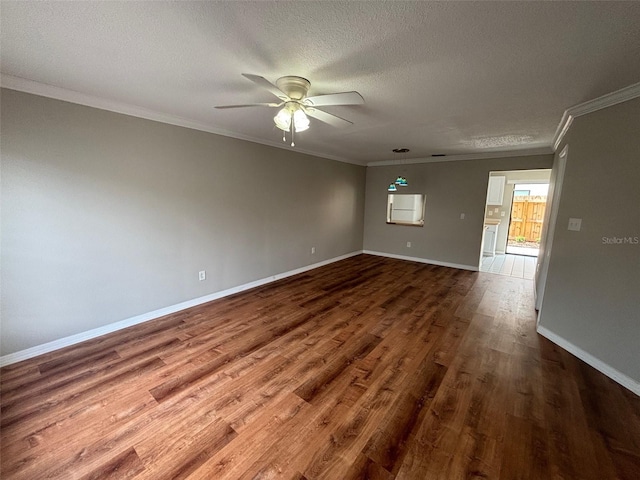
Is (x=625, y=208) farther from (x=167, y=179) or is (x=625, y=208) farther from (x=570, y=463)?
(x=167, y=179)

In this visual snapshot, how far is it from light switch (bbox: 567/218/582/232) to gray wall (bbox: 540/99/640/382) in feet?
0.13

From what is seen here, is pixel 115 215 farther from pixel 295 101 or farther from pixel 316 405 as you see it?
pixel 316 405

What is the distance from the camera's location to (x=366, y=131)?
3.58 metres

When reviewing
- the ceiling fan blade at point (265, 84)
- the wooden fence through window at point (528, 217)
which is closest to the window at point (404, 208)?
the wooden fence through window at point (528, 217)

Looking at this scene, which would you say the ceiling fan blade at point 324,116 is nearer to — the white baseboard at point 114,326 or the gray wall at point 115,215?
the gray wall at point 115,215

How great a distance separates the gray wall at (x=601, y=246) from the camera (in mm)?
2164

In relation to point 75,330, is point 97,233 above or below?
above

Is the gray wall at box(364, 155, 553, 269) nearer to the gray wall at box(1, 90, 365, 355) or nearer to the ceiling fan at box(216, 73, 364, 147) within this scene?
the gray wall at box(1, 90, 365, 355)

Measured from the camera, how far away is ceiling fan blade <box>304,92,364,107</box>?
179 cm

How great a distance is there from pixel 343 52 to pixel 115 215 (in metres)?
2.72

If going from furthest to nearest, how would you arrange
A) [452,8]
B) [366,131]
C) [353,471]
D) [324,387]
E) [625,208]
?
[366,131] < [625,208] < [324,387] < [353,471] < [452,8]

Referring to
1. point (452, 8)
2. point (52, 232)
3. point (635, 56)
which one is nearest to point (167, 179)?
point (52, 232)

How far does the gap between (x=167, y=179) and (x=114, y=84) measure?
3.54 ft

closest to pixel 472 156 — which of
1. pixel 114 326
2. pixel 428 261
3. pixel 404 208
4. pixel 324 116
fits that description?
pixel 404 208
